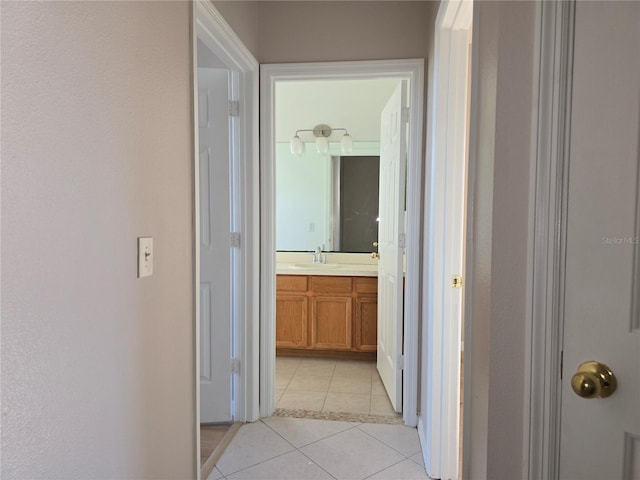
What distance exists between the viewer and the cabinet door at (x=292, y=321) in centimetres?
336

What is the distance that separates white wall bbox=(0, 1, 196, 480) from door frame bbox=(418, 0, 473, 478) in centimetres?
110

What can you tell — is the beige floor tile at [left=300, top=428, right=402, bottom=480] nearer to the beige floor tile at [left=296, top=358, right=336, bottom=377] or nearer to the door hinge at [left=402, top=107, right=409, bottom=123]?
the beige floor tile at [left=296, top=358, right=336, bottom=377]

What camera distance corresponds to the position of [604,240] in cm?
76

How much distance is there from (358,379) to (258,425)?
98 centimetres

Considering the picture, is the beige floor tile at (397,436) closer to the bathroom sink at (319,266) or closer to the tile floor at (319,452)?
the tile floor at (319,452)

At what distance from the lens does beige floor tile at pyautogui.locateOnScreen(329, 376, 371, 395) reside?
2.80 meters

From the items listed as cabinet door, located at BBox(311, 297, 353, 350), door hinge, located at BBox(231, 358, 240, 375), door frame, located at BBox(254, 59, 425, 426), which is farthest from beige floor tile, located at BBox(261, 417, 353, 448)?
cabinet door, located at BBox(311, 297, 353, 350)

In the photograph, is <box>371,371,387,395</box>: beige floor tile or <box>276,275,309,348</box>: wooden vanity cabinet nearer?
<box>371,371,387,395</box>: beige floor tile

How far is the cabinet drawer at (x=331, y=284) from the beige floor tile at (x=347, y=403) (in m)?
→ 0.87

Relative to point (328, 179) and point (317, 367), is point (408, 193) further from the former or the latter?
point (317, 367)

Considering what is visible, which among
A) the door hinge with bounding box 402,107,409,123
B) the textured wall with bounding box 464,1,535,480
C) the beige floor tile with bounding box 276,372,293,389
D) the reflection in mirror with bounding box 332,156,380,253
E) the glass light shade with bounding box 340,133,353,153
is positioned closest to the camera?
the textured wall with bounding box 464,1,535,480

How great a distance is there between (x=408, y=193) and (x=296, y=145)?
1752 millimetres

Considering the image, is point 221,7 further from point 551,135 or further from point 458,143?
point 551,135

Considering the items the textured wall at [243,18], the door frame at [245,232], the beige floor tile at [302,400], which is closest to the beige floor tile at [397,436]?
the beige floor tile at [302,400]
